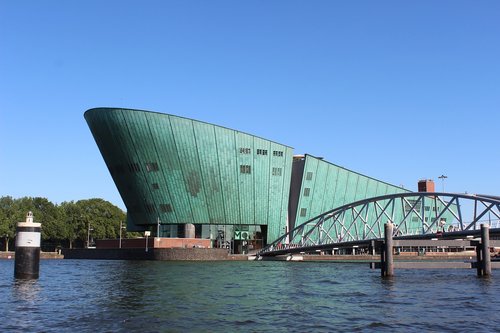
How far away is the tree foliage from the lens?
14775cm

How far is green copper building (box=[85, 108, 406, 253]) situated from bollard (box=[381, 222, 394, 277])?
62.1m

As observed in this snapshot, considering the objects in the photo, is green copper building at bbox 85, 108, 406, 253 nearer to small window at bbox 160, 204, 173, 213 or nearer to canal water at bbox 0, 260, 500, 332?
small window at bbox 160, 204, 173, 213

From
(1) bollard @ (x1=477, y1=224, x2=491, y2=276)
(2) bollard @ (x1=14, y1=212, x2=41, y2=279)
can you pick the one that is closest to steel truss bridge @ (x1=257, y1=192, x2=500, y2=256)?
(1) bollard @ (x1=477, y1=224, x2=491, y2=276)

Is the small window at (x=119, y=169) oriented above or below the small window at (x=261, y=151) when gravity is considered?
below

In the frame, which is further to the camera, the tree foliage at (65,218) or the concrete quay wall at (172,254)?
the tree foliage at (65,218)

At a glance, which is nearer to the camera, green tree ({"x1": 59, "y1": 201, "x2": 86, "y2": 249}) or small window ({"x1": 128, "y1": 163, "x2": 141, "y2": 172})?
small window ({"x1": 128, "y1": 163, "x2": 141, "y2": 172})

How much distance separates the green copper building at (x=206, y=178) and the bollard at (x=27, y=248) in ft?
218

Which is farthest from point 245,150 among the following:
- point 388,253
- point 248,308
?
point 248,308

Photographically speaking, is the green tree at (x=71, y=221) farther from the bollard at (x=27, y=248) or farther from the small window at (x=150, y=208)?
the bollard at (x=27, y=248)

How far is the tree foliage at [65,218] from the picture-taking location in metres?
148

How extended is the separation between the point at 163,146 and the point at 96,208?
2661 inches

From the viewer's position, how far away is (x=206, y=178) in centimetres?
10888

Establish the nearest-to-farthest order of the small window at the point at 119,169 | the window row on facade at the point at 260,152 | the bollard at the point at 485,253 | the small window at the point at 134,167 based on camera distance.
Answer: the bollard at the point at 485,253, the small window at the point at 134,167, the window row on facade at the point at 260,152, the small window at the point at 119,169

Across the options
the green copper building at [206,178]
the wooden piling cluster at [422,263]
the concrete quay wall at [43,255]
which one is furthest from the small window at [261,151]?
the wooden piling cluster at [422,263]
